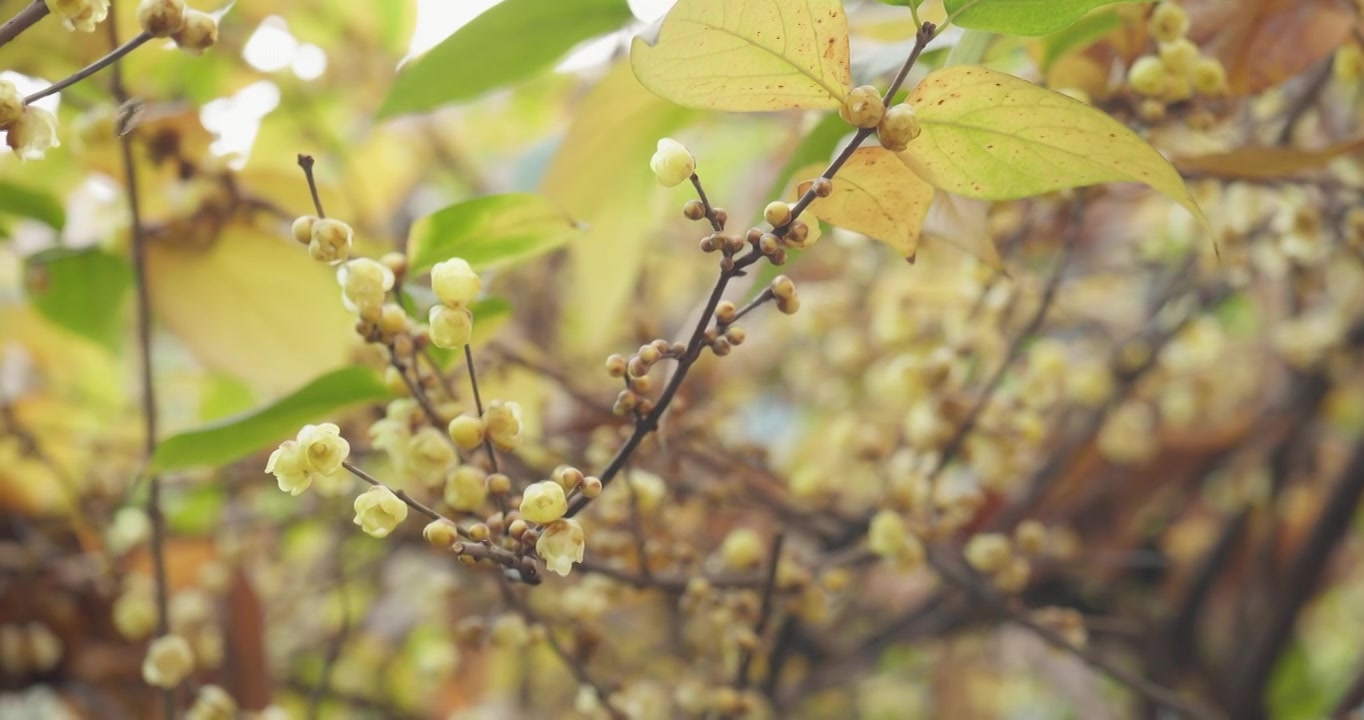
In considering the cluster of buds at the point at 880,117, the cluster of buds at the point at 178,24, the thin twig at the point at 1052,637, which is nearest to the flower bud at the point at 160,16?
the cluster of buds at the point at 178,24

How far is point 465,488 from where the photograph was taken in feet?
1.29

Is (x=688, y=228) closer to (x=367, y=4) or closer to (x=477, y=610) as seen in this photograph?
(x=367, y=4)

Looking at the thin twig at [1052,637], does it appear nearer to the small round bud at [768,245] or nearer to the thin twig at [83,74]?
the small round bud at [768,245]

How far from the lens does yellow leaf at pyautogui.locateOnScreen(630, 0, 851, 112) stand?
0.36m

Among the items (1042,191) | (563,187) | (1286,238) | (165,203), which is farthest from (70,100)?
(1286,238)

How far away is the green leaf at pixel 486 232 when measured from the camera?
0.45 meters

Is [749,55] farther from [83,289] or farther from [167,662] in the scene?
[83,289]

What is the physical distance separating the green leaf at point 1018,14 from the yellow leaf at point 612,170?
0.76ft

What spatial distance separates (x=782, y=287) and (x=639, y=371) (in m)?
0.06

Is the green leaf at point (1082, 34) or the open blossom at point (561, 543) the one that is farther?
the green leaf at point (1082, 34)

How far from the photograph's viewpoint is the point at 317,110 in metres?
1.03

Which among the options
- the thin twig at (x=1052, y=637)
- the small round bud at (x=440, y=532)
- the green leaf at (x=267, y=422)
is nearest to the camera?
the small round bud at (x=440, y=532)

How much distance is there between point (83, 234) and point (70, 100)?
519mm

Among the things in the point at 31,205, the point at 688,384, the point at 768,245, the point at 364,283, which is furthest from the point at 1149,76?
the point at 31,205
